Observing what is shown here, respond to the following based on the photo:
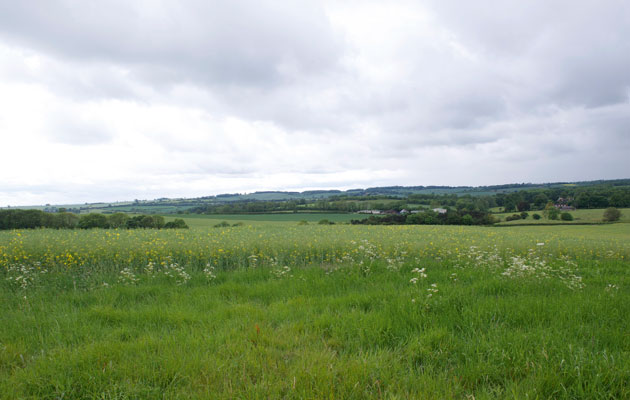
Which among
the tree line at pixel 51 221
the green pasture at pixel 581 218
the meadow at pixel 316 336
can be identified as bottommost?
the green pasture at pixel 581 218

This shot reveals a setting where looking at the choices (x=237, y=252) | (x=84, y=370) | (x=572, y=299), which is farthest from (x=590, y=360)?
(x=237, y=252)

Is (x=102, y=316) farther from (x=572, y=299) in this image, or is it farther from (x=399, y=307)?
(x=572, y=299)

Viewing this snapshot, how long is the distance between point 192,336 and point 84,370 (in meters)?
1.19

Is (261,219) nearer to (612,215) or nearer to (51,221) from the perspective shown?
(51,221)

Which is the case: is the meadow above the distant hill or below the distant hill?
below

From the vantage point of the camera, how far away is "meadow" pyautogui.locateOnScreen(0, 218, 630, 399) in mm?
2938

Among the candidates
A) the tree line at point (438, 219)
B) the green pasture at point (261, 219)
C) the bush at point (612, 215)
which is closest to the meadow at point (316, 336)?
the green pasture at point (261, 219)

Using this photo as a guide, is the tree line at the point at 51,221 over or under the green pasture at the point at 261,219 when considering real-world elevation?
over

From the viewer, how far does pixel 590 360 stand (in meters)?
3.10

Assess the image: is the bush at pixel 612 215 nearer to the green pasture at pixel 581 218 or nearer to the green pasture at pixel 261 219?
the green pasture at pixel 581 218

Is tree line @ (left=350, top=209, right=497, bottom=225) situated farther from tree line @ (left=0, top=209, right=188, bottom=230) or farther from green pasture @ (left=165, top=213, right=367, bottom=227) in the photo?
tree line @ (left=0, top=209, right=188, bottom=230)

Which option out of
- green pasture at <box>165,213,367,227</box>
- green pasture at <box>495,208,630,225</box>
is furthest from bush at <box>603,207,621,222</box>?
green pasture at <box>165,213,367,227</box>

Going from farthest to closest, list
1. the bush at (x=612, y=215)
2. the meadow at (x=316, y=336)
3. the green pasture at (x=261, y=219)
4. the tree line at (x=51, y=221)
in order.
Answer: the green pasture at (x=261, y=219) → the bush at (x=612, y=215) → the tree line at (x=51, y=221) → the meadow at (x=316, y=336)

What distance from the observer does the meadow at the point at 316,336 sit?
116 inches
